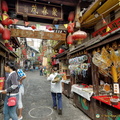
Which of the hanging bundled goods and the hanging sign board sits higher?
the hanging sign board

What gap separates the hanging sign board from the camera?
259 inches

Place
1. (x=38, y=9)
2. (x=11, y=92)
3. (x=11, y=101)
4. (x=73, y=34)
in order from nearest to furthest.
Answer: (x=11, y=101)
(x=11, y=92)
(x=73, y=34)
(x=38, y=9)

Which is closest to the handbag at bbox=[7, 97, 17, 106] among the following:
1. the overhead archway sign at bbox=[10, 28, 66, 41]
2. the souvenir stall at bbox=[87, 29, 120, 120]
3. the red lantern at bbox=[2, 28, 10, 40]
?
the souvenir stall at bbox=[87, 29, 120, 120]

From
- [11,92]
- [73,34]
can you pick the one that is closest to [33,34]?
[73,34]

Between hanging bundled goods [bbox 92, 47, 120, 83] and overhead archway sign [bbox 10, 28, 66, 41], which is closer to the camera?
hanging bundled goods [bbox 92, 47, 120, 83]

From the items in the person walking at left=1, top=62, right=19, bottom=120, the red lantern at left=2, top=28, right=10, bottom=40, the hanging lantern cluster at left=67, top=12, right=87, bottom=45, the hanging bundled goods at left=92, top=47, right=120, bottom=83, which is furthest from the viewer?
the hanging lantern cluster at left=67, top=12, right=87, bottom=45

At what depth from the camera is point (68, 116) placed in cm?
498

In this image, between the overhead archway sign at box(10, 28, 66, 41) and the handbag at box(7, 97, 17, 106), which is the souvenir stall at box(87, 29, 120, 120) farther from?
the overhead archway sign at box(10, 28, 66, 41)

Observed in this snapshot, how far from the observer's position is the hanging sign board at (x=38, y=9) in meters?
6.57

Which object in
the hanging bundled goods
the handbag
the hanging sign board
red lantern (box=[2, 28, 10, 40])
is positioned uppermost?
the hanging sign board

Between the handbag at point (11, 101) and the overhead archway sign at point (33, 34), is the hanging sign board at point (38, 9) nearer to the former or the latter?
the overhead archway sign at point (33, 34)

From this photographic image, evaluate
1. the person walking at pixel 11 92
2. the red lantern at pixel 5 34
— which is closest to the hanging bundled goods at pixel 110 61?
the person walking at pixel 11 92

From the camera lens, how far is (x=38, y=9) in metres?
6.94

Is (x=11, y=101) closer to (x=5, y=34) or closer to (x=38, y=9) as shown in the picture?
(x=5, y=34)
